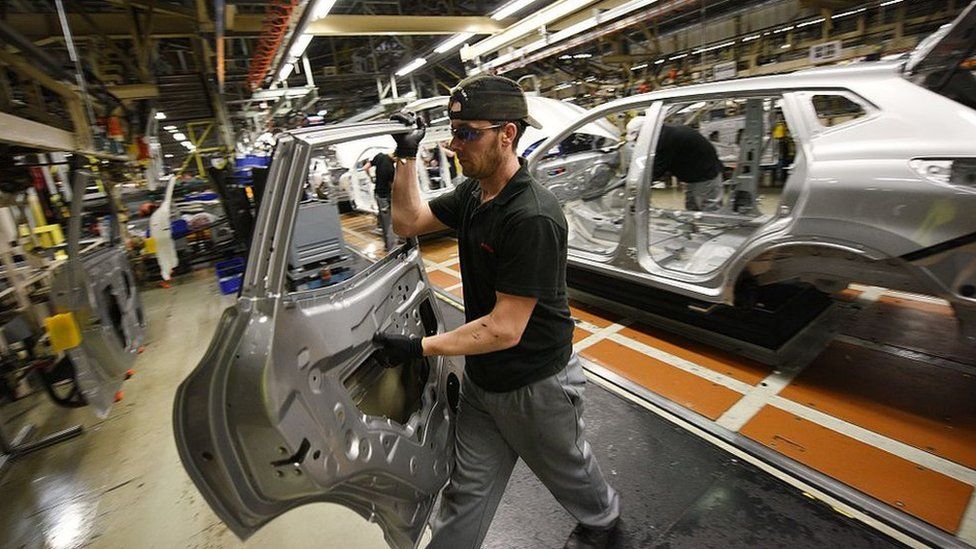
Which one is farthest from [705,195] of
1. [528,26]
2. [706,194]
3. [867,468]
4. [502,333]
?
[502,333]

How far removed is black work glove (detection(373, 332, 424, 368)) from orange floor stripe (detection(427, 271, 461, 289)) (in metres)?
3.48

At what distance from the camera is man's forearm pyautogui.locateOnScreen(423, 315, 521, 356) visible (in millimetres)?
1216

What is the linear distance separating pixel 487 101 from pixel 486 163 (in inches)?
6.7

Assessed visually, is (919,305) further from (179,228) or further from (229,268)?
(179,228)

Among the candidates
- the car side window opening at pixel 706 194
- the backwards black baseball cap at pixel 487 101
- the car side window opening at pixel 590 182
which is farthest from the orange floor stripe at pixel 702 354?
the backwards black baseball cap at pixel 487 101

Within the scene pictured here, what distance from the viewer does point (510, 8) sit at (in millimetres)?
5973

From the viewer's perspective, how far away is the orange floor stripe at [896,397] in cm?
206

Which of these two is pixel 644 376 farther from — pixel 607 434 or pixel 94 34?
pixel 94 34

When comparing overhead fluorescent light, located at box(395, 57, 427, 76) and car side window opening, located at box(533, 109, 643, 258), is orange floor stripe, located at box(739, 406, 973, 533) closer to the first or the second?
car side window opening, located at box(533, 109, 643, 258)

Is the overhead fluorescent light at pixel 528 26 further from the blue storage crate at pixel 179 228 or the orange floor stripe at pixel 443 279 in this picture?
the blue storage crate at pixel 179 228

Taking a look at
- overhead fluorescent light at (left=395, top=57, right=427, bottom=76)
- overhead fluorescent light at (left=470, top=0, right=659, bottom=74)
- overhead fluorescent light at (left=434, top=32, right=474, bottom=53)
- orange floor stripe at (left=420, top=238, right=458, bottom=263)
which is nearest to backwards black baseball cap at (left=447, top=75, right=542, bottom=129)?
overhead fluorescent light at (left=470, top=0, right=659, bottom=74)

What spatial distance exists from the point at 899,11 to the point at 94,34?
9.31 m

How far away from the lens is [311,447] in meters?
1.05

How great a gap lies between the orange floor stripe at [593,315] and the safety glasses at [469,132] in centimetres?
250
